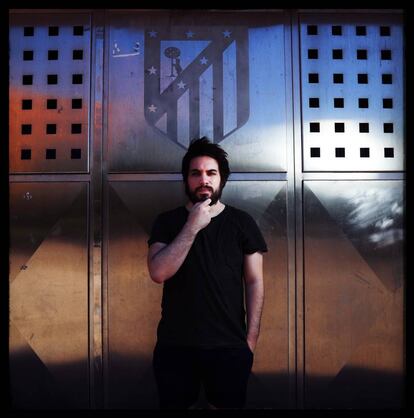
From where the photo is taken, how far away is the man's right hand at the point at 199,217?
3.13 metres

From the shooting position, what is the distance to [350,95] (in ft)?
14.3

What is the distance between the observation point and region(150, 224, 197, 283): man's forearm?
3.09 metres

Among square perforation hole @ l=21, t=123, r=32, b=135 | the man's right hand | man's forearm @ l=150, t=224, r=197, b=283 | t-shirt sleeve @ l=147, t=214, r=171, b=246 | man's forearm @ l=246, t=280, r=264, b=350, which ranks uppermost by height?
square perforation hole @ l=21, t=123, r=32, b=135

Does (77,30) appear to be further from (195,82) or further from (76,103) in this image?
(195,82)

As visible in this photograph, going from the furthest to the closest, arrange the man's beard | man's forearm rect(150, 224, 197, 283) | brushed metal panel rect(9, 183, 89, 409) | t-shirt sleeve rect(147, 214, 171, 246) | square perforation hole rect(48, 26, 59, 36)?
square perforation hole rect(48, 26, 59, 36) → brushed metal panel rect(9, 183, 89, 409) → the man's beard → t-shirt sleeve rect(147, 214, 171, 246) → man's forearm rect(150, 224, 197, 283)

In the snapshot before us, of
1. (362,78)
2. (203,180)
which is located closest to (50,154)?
(203,180)

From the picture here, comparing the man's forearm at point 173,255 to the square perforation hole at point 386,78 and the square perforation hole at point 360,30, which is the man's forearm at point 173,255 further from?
the square perforation hole at point 360,30

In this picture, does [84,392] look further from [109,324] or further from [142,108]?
[142,108]

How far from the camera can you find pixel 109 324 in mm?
4289

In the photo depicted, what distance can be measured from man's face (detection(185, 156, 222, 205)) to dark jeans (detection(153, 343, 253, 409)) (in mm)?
1066

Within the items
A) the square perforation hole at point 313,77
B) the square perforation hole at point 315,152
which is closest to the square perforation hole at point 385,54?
the square perforation hole at point 313,77

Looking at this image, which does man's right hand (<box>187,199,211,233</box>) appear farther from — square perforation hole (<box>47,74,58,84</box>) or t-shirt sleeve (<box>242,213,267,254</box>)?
square perforation hole (<box>47,74,58,84</box>)

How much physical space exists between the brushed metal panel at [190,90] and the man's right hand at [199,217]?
3.96 ft

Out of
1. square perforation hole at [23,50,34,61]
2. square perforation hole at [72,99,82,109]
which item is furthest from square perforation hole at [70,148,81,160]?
square perforation hole at [23,50,34,61]
